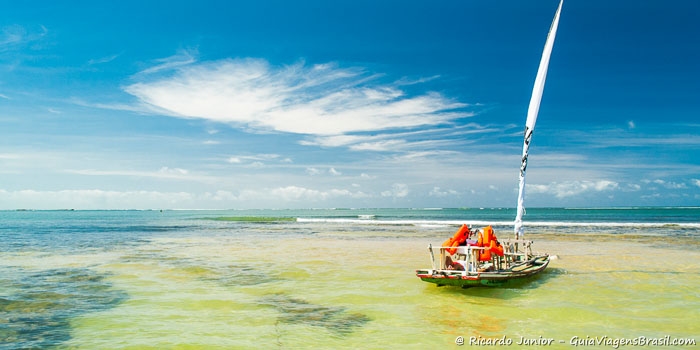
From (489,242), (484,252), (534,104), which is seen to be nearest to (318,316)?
(489,242)

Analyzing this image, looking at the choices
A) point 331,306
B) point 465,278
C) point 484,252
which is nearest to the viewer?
point 331,306

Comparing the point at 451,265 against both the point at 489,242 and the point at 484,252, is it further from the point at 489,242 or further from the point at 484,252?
the point at 484,252

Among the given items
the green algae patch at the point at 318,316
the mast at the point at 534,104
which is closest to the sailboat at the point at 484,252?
the mast at the point at 534,104

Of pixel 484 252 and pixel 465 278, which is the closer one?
pixel 465 278

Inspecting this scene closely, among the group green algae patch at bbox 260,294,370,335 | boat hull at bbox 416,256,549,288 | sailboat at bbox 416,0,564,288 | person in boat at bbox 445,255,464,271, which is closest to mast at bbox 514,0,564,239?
sailboat at bbox 416,0,564,288

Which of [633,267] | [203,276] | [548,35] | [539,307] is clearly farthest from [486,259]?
[203,276]

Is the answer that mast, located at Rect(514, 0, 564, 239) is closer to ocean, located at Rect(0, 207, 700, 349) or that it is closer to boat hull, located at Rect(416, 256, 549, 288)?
boat hull, located at Rect(416, 256, 549, 288)

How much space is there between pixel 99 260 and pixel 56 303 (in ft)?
35.5

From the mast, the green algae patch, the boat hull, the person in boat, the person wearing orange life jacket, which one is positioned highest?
the mast

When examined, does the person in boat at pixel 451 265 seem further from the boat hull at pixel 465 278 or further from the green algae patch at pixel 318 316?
the green algae patch at pixel 318 316

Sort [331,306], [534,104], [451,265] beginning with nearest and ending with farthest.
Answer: [331,306], [534,104], [451,265]

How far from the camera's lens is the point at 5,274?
1822 centimetres

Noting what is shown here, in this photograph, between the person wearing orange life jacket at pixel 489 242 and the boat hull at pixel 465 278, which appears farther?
the person wearing orange life jacket at pixel 489 242

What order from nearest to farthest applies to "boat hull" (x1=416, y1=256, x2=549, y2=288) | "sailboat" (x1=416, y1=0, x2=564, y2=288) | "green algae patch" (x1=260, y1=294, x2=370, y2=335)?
"green algae patch" (x1=260, y1=294, x2=370, y2=335), "boat hull" (x1=416, y1=256, x2=549, y2=288), "sailboat" (x1=416, y1=0, x2=564, y2=288)
